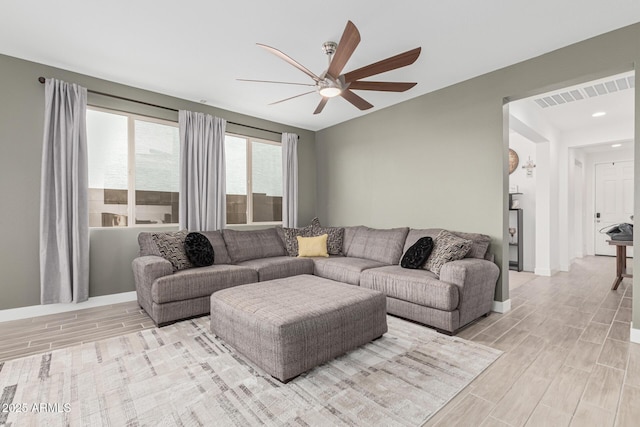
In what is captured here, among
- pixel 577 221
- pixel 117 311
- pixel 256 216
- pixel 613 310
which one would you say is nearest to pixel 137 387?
pixel 117 311

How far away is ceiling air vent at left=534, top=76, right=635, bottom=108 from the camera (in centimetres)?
368

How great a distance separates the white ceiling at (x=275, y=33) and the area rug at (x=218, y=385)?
272 cm

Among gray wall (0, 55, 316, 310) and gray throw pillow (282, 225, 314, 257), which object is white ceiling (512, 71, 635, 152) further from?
gray wall (0, 55, 316, 310)

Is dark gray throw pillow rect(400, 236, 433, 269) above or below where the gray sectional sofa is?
above

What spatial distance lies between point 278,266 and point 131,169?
229 centimetres

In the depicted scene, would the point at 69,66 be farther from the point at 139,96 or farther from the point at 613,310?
the point at 613,310

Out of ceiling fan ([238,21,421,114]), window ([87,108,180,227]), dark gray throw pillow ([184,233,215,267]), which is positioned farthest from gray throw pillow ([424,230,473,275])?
window ([87,108,180,227])

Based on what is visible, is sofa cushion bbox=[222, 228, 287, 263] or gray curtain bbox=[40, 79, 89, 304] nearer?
gray curtain bbox=[40, 79, 89, 304]

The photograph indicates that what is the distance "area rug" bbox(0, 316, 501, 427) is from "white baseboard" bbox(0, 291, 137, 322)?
1.22m

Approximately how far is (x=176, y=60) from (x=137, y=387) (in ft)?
10.0

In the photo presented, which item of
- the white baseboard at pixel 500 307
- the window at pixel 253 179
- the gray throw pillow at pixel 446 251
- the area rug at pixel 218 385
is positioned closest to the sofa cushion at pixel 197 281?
the area rug at pixel 218 385

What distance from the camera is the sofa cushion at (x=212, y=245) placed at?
3.58m

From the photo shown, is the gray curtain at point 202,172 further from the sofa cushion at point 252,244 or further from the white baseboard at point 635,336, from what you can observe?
the white baseboard at point 635,336

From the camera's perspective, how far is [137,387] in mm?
1919
